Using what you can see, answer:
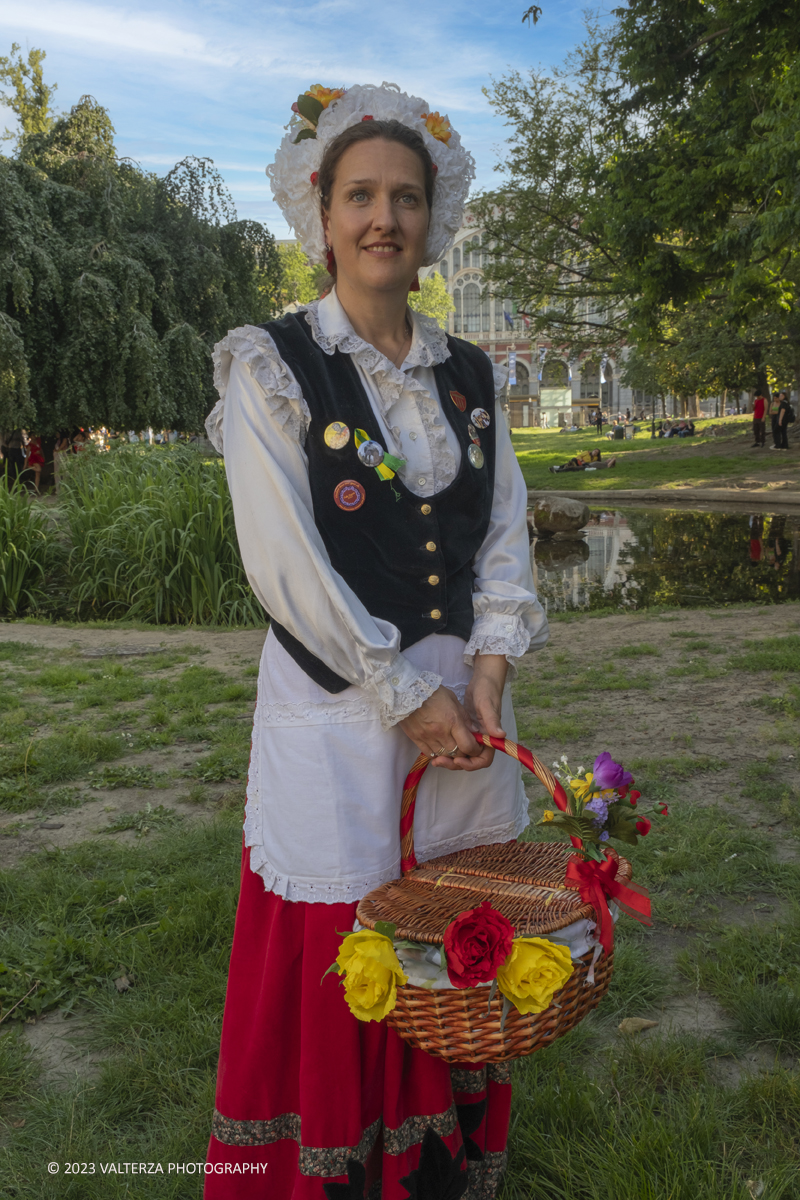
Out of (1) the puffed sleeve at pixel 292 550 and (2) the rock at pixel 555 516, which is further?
(2) the rock at pixel 555 516

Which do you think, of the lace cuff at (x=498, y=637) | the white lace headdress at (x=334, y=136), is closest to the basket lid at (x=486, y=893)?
the lace cuff at (x=498, y=637)

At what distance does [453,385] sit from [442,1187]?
1.49 m

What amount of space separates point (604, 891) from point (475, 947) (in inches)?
11.2

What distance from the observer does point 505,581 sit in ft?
5.96

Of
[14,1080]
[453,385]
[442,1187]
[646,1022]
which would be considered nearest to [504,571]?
[453,385]

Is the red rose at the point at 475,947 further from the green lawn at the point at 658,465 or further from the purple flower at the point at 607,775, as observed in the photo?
the green lawn at the point at 658,465

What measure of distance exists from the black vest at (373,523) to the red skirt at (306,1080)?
0.46 m

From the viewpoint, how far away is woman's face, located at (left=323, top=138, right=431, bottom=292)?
1.70 metres

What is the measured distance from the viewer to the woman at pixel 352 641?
5.15 feet

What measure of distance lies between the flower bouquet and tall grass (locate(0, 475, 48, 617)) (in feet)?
25.5

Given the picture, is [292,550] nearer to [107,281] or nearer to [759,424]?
[107,281]

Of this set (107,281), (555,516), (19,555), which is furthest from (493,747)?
(107,281)

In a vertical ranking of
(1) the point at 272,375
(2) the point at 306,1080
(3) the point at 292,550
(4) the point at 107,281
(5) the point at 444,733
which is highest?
(4) the point at 107,281

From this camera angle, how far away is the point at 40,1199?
1868 millimetres
